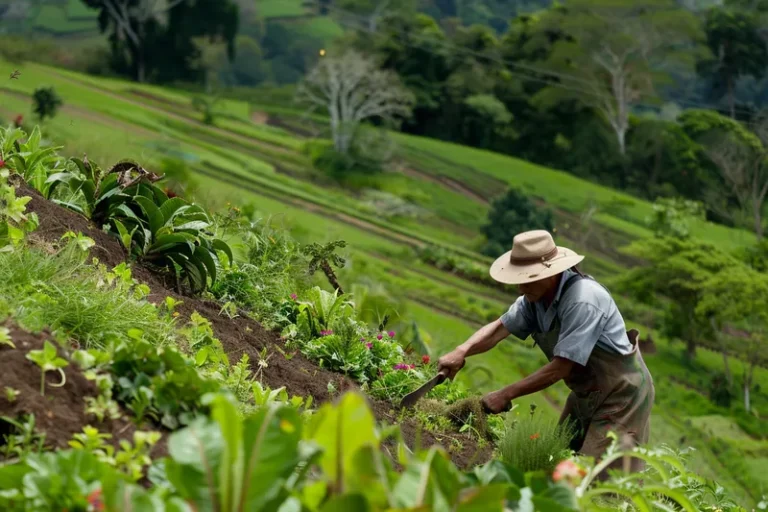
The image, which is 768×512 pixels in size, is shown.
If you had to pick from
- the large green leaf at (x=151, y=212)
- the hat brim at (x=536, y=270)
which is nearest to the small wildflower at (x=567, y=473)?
the hat brim at (x=536, y=270)

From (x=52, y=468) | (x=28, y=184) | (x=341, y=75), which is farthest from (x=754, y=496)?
(x=341, y=75)

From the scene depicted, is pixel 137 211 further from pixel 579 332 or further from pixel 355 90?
pixel 355 90

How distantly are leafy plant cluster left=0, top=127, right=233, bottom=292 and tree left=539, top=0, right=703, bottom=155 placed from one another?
52.0 meters

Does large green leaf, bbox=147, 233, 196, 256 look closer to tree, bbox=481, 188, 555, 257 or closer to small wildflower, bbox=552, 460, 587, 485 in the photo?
small wildflower, bbox=552, 460, 587, 485

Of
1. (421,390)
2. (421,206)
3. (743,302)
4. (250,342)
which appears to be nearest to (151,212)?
(250,342)

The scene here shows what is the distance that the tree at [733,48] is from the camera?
62.0m

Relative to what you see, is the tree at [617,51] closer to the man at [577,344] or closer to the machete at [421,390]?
the machete at [421,390]

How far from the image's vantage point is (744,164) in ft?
158

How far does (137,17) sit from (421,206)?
2157 cm

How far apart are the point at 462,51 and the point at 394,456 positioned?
182 ft

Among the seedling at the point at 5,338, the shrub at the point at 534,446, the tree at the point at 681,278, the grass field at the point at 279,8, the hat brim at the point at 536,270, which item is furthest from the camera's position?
the grass field at the point at 279,8

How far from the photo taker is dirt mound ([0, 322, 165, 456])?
2.88m

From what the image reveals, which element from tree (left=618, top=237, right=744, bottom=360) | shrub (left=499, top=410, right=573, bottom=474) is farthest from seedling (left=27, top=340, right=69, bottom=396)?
tree (left=618, top=237, right=744, bottom=360)

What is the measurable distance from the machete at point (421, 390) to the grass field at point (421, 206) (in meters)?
7.14
